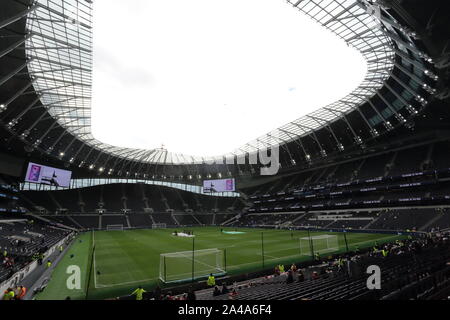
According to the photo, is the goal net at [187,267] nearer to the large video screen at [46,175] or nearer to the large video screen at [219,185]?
the large video screen at [46,175]

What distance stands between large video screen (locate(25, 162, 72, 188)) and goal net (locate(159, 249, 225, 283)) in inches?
2079

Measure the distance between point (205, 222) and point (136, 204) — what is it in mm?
25908

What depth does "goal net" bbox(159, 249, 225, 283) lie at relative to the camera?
2169 cm

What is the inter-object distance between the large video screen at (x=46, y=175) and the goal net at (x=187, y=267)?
52.8m

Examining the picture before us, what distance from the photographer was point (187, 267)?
25234 millimetres

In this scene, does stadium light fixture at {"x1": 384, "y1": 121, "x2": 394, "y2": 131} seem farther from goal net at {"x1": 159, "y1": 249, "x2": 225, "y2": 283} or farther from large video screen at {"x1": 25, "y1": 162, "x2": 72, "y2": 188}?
large video screen at {"x1": 25, "y1": 162, "x2": 72, "y2": 188}

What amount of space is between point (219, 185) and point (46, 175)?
55.0 metres

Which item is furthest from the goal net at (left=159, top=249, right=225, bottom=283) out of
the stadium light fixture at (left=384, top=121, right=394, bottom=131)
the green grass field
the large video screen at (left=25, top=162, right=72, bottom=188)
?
the large video screen at (left=25, top=162, right=72, bottom=188)

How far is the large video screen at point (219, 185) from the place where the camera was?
3659 inches

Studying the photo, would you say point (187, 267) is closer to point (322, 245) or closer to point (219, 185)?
point (322, 245)

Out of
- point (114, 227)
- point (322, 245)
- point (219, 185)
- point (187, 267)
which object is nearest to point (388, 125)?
point (322, 245)

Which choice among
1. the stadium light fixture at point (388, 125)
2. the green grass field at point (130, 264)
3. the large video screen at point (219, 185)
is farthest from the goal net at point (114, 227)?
the stadium light fixture at point (388, 125)

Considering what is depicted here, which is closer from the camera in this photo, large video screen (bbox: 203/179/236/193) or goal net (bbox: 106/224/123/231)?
goal net (bbox: 106/224/123/231)
